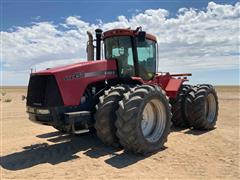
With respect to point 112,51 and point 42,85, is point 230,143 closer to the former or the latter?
point 112,51

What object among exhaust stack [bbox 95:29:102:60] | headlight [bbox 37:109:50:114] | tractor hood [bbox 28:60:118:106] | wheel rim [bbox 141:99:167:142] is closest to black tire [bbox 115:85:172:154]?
wheel rim [bbox 141:99:167:142]

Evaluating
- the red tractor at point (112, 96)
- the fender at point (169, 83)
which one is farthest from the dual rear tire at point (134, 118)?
the fender at point (169, 83)

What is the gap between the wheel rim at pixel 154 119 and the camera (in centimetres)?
827

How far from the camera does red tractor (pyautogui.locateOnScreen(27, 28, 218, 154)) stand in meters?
7.35

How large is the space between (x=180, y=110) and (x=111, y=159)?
14.3 feet

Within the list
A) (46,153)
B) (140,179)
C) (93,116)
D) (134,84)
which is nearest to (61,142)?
→ (46,153)

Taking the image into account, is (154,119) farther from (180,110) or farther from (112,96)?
(180,110)

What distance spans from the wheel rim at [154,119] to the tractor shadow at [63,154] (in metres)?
1.02

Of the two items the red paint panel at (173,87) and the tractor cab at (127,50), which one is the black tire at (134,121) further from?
the red paint panel at (173,87)

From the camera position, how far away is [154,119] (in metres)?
8.42

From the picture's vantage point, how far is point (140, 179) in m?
5.97

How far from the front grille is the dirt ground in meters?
1.24

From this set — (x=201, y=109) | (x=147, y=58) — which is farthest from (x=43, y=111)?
(x=201, y=109)

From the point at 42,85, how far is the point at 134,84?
8.26 ft
